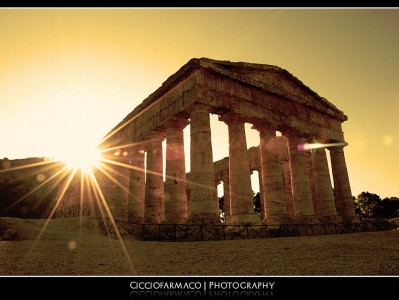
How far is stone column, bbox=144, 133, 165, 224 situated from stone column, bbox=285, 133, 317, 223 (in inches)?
424

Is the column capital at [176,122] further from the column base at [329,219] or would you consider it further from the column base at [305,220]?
the column base at [329,219]

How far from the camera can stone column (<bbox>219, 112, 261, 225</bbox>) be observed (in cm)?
2036

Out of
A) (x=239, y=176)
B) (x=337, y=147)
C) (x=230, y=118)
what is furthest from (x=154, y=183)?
(x=337, y=147)

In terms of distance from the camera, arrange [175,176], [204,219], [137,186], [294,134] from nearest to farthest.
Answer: [204,219] → [175,176] → [294,134] → [137,186]

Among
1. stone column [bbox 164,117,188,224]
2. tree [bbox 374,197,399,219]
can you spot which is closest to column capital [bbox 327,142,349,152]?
stone column [bbox 164,117,188,224]

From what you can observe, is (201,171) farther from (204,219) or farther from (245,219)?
(245,219)

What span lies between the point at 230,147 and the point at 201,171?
3514 millimetres

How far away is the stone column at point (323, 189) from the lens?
83.9 ft

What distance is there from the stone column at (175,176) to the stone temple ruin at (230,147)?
0.07 m

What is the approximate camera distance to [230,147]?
22.3 metres
